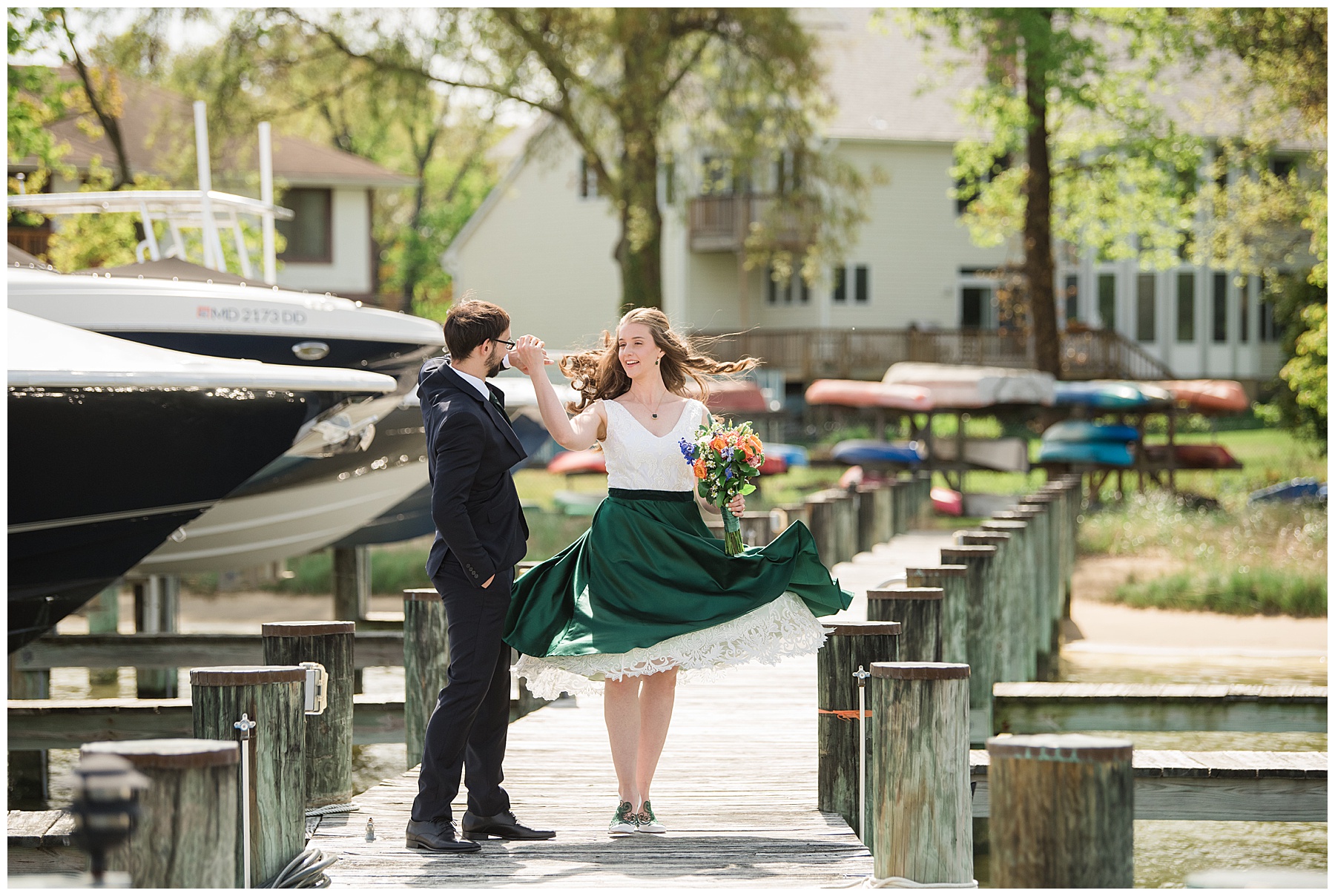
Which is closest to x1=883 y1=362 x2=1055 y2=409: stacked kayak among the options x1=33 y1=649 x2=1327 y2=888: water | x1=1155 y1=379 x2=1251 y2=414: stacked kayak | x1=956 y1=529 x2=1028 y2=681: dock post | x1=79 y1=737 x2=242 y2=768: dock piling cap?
x1=1155 y1=379 x2=1251 y2=414: stacked kayak

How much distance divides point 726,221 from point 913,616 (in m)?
31.1

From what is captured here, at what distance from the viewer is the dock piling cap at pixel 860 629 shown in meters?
5.72

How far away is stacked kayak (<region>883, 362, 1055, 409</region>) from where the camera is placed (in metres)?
23.1

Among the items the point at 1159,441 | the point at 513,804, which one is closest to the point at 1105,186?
the point at 1159,441

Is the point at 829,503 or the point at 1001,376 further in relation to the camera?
the point at 1001,376

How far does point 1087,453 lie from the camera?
2367 cm

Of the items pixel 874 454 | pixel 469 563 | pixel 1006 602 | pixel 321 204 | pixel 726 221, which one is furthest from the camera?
pixel 726 221

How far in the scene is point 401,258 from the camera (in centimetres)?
5153

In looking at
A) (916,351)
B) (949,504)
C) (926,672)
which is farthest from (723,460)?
(916,351)

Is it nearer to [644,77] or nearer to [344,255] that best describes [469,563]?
[644,77]

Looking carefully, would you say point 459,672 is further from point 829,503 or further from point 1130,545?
point 1130,545

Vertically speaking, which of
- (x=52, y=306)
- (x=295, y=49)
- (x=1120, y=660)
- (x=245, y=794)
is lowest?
(x=1120, y=660)

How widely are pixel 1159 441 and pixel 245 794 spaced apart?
93.8 feet

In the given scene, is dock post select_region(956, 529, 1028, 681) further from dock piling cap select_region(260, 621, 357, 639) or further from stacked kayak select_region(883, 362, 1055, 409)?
stacked kayak select_region(883, 362, 1055, 409)
